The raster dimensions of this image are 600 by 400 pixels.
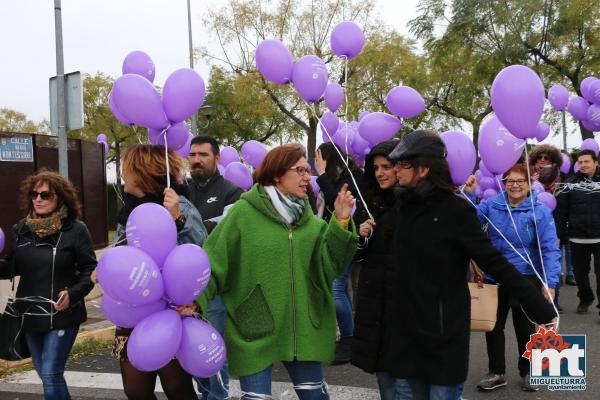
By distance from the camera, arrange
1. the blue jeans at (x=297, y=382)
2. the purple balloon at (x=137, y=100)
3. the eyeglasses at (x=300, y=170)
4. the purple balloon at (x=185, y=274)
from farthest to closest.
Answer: the purple balloon at (x=137, y=100) < the eyeglasses at (x=300, y=170) < the blue jeans at (x=297, y=382) < the purple balloon at (x=185, y=274)

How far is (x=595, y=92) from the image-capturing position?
761 cm

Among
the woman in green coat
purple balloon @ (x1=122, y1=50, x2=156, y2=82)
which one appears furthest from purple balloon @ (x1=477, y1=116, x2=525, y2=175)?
purple balloon @ (x1=122, y1=50, x2=156, y2=82)

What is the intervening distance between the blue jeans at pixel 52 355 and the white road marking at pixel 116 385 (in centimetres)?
126

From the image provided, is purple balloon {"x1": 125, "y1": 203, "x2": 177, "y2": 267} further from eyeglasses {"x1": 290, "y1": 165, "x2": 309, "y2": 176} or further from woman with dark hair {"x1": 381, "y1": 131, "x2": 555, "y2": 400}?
woman with dark hair {"x1": 381, "y1": 131, "x2": 555, "y2": 400}

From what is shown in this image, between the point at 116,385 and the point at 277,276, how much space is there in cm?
266

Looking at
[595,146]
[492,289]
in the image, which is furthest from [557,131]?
[492,289]

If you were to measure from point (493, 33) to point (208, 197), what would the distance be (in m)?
18.1

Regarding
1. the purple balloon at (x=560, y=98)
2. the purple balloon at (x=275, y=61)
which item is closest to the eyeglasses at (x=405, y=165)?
the purple balloon at (x=275, y=61)

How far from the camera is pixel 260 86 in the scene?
25.5 meters

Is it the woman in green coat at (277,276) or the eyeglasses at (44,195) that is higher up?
the eyeglasses at (44,195)

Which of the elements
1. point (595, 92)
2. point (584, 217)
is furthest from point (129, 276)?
point (595, 92)

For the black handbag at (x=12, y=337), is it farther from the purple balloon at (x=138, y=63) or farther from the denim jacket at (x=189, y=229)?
the purple balloon at (x=138, y=63)

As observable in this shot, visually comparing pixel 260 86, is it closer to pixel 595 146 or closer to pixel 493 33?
pixel 493 33

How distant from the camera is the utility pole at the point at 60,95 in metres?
6.20
